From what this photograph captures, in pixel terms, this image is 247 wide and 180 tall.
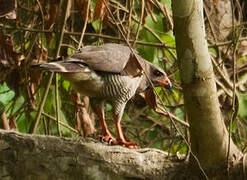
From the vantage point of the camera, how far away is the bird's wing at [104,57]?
3372 millimetres

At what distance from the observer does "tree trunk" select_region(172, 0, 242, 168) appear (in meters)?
2.26

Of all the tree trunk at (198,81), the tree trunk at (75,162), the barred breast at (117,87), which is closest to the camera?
the tree trunk at (198,81)

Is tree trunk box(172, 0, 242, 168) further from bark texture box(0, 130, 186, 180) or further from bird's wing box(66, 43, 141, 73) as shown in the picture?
bird's wing box(66, 43, 141, 73)

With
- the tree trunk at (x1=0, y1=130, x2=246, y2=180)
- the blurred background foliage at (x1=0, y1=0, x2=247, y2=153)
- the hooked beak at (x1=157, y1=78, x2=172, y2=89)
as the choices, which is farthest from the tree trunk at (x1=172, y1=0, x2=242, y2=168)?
the hooked beak at (x1=157, y1=78, x2=172, y2=89)

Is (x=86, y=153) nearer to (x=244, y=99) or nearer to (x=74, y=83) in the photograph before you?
(x=74, y=83)

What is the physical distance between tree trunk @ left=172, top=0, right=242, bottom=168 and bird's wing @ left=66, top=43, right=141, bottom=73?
3.82 ft

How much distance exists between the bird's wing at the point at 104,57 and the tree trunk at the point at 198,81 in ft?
3.82

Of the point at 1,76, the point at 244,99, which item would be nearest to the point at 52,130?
the point at 1,76

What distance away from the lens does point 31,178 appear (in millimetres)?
2582

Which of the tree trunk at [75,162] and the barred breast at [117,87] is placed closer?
the tree trunk at [75,162]

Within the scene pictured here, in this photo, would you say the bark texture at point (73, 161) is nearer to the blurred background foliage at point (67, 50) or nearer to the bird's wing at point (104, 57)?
the blurred background foliage at point (67, 50)

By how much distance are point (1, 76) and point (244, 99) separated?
6.49 ft

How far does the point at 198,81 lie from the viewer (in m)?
2.29

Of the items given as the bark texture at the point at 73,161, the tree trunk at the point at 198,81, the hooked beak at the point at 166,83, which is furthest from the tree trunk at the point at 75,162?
the hooked beak at the point at 166,83
